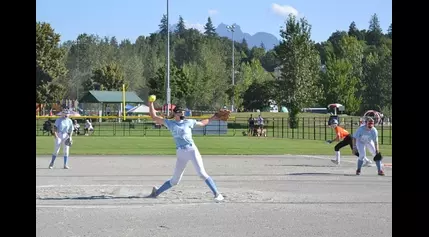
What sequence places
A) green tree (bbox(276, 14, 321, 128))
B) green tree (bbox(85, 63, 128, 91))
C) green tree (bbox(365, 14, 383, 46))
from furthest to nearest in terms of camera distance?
1. green tree (bbox(365, 14, 383, 46))
2. green tree (bbox(85, 63, 128, 91))
3. green tree (bbox(276, 14, 321, 128))

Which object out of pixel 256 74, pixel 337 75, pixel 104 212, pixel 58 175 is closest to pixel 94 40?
pixel 256 74

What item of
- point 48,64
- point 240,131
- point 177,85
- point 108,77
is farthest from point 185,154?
point 108,77

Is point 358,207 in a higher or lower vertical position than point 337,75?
lower

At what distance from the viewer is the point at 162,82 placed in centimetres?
7831

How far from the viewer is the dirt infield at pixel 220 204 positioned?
8594 millimetres

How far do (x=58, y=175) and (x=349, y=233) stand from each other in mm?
10794

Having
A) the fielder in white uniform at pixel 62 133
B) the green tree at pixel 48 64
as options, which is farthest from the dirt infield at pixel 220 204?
the green tree at pixel 48 64

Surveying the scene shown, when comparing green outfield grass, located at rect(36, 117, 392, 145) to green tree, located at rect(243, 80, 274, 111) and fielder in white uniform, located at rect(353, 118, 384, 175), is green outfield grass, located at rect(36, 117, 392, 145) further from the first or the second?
fielder in white uniform, located at rect(353, 118, 384, 175)

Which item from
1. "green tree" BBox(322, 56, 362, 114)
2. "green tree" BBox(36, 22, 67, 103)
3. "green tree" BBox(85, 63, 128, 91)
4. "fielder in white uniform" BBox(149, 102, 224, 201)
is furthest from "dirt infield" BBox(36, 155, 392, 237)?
"green tree" BBox(85, 63, 128, 91)

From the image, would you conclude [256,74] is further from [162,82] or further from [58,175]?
[58,175]

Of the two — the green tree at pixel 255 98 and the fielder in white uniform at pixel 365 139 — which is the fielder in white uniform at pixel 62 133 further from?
the green tree at pixel 255 98

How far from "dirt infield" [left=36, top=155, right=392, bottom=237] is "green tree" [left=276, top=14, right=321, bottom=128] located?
1865 inches

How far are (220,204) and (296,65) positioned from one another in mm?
56728

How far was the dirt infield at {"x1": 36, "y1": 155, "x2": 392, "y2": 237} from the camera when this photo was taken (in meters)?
8.59
